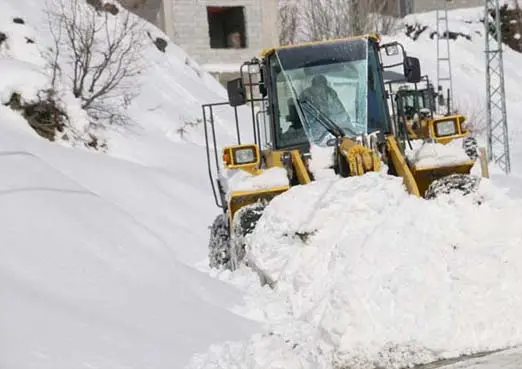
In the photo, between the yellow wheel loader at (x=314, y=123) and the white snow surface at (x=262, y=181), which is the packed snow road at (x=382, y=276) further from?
the yellow wheel loader at (x=314, y=123)

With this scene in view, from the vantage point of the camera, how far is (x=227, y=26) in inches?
1308

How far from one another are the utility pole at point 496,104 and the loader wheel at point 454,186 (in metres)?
13.4

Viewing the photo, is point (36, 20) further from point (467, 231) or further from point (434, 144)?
point (467, 231)

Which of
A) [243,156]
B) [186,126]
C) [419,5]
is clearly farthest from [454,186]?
[419,5]

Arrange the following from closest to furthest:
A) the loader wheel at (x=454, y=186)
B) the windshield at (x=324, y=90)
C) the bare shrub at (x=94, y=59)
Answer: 1. the loader wheel at (x=454, y=186)
2. the windshield at (x=324, y=90)
3. the bare shrub at (x=94, y=59)

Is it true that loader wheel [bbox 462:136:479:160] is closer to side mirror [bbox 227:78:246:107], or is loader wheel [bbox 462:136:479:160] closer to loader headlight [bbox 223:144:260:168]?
loader headlight [bbox 223:144:260:168]

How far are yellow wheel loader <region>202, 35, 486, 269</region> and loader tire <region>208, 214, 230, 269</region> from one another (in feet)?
0.04

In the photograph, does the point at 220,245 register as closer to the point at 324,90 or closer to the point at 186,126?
the point at 324,90

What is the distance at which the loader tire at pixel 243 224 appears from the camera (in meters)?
8.28

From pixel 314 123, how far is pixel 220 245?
1.72 meters

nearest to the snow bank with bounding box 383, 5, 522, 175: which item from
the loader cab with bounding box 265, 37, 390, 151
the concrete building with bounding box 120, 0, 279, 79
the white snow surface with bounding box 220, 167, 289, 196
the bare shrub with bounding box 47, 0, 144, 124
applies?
the concrete building with bounding box 120, 0, 279, 79

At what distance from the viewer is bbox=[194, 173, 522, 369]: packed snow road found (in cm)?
637

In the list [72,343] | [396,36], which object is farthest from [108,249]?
[396,36]

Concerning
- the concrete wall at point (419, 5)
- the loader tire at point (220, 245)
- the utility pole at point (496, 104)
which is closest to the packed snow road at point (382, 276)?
the loader tire at point (220, 245)
